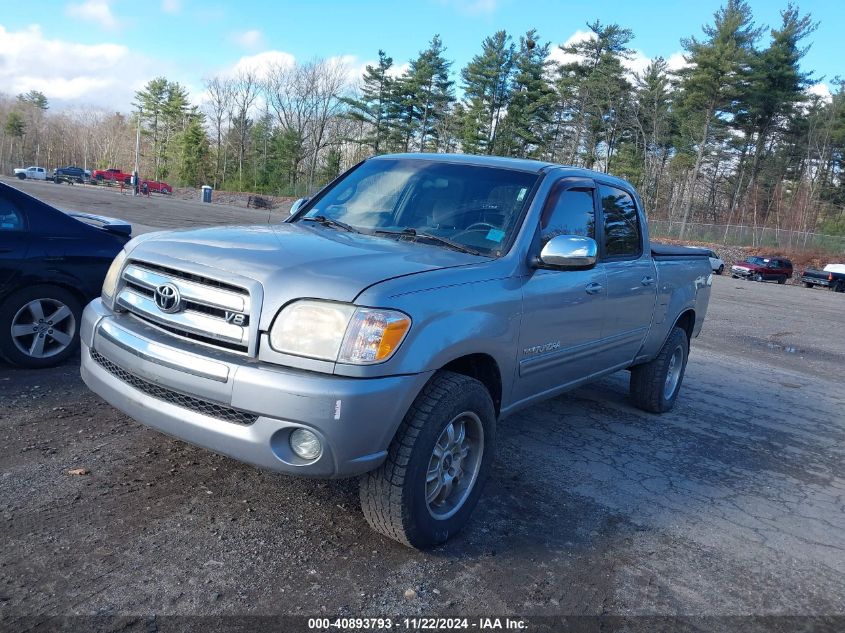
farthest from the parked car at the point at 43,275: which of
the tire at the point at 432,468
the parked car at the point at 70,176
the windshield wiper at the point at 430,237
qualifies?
the parked car at the point at 70,176

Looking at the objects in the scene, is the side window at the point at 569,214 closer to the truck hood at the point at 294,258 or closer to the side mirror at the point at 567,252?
the side mirror at the point at 567,252

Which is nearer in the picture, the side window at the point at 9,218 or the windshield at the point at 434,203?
the windshield at the point at 434,203

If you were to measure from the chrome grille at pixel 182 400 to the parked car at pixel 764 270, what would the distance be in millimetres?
35905

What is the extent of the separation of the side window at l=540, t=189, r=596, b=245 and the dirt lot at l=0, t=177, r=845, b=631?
1563 mm

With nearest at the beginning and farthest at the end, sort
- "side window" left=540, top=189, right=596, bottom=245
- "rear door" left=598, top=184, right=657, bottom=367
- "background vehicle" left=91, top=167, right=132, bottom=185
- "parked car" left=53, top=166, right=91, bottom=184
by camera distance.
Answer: "side window" left=540, top=189, right=596, bottom=245
"rear door" left=598, top=184, right=657, bottom=367
"parked car" left=53, top=166, right=91, bottom=184
"background vehicle" left=91, top=167, right=132, bottom=185

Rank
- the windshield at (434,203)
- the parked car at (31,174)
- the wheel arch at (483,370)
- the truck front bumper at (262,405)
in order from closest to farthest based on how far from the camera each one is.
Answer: the truck front bumper at (262,405) → the wheel arch at (483,370) → the windshield at (434,203) → the parked car at (31,174)

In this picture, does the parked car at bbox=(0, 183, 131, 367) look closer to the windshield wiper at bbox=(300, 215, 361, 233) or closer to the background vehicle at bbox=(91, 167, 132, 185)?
the windshield wiper at bbox=(300, 215, 361, 233)

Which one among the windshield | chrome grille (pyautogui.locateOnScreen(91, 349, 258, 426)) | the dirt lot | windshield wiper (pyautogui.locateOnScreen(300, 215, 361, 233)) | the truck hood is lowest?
the dirt lot

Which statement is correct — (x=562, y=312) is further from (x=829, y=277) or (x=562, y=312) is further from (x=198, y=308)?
(x=829, y=277)

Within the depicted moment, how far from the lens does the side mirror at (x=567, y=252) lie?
364cm

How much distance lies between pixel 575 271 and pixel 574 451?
147 centimetres

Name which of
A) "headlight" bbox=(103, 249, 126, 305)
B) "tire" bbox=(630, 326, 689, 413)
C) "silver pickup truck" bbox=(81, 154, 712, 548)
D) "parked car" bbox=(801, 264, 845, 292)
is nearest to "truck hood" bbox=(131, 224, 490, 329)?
"silver pickup truck" bbox=(81, 154, 712, 548)

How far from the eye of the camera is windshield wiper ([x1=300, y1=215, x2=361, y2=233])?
404 cm

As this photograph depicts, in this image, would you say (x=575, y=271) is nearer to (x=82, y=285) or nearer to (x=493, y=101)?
(x=82, y=285)
